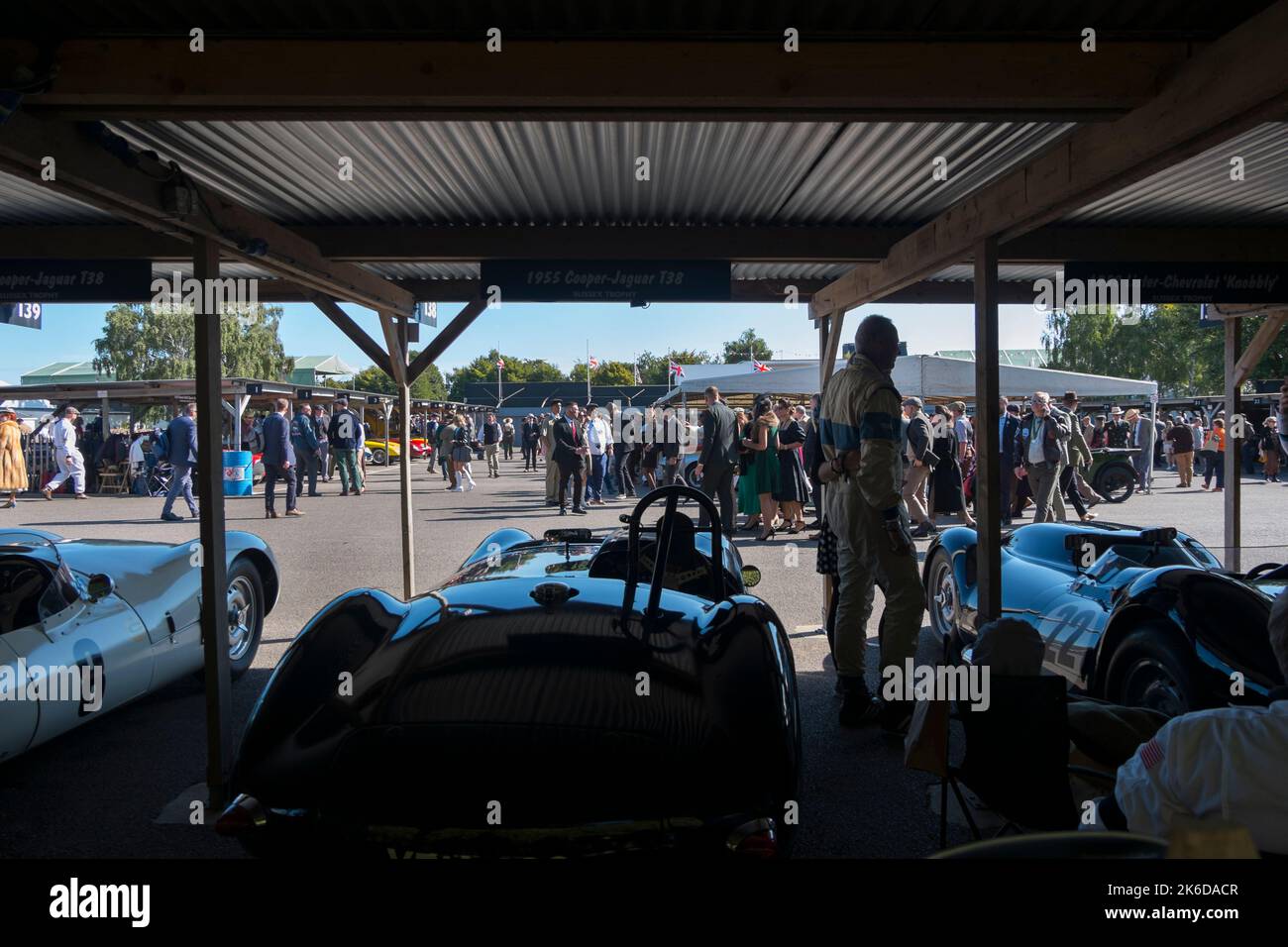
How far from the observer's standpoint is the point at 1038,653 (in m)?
2.40

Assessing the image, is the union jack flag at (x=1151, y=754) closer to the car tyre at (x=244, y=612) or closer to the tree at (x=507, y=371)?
the car tyre at (x=244, y=612)

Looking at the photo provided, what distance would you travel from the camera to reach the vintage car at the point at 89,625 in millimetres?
3941

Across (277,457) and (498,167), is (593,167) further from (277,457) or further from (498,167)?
(277,457)

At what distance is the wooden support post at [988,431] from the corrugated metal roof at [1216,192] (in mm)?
1190

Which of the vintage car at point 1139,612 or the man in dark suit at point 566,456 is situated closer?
the vintage car at point 1139,612

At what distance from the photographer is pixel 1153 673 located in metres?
3.67

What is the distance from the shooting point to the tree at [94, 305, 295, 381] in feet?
217

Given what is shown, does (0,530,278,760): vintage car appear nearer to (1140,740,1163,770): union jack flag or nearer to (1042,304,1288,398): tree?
(1140,740,1163,770): union jack flag

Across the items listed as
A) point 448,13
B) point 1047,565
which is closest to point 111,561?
point 448,13

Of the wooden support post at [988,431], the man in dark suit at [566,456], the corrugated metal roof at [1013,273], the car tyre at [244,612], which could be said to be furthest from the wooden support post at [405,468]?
the man in dark suit at [566,456]

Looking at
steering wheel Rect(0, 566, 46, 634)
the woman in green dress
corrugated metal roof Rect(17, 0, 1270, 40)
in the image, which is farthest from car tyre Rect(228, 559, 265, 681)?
the woman in green dress

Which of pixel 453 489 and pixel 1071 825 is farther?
pixel 453 489

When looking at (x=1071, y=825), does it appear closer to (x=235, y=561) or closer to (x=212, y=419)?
(x=212, y=419)
